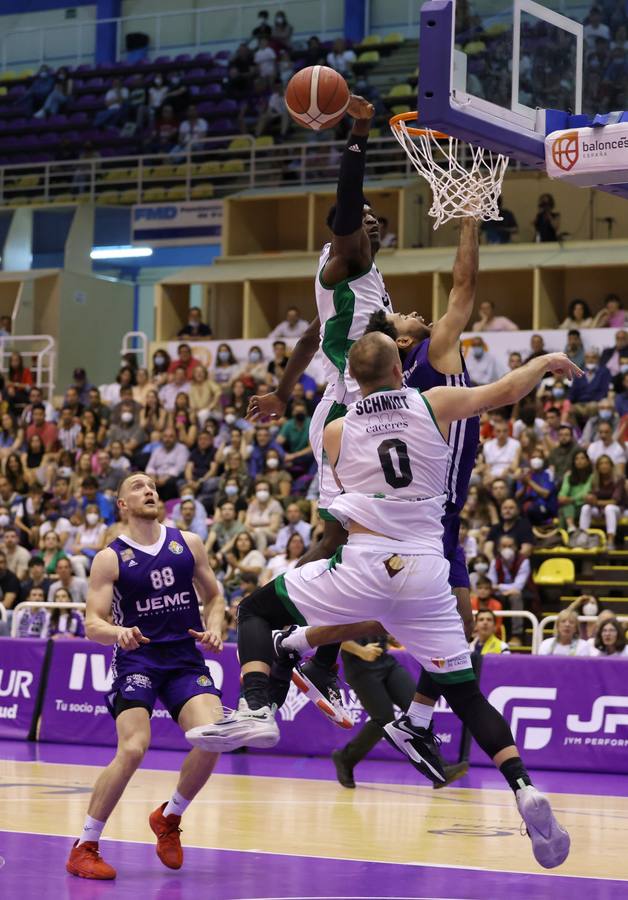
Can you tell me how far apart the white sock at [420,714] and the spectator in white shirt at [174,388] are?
50.6 feet

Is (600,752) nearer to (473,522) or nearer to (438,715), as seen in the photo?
(438,715)

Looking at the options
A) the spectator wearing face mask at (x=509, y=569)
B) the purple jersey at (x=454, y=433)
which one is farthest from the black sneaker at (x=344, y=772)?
the spectator wearing face mask at (x=509, y=569)

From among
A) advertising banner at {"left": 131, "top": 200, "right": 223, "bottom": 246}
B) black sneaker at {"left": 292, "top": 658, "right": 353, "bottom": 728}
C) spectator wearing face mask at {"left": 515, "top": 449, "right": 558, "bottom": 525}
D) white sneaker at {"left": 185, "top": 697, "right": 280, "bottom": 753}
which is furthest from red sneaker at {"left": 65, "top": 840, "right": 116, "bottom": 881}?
advertising banner at {"left": 131, "top": 200, "right": 223, "bottom": 246}

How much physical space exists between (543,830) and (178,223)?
24.6 meters

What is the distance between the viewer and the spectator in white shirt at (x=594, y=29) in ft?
31.8

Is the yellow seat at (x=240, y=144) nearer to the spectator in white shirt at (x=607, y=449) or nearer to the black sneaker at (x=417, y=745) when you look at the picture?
the spectator in white shirt at (x=607, y=449)

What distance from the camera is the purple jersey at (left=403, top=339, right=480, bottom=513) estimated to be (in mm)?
7836

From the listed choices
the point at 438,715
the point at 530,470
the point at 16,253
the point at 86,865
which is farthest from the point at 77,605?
the point at 16,253

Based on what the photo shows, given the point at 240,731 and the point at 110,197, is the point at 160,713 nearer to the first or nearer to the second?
the point at 240,731

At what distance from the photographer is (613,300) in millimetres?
21500

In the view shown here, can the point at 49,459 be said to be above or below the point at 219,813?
above

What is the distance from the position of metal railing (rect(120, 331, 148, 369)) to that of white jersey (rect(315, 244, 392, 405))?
680 inches

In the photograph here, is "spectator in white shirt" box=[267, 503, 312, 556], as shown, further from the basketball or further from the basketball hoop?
the basketball

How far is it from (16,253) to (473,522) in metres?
17.2
